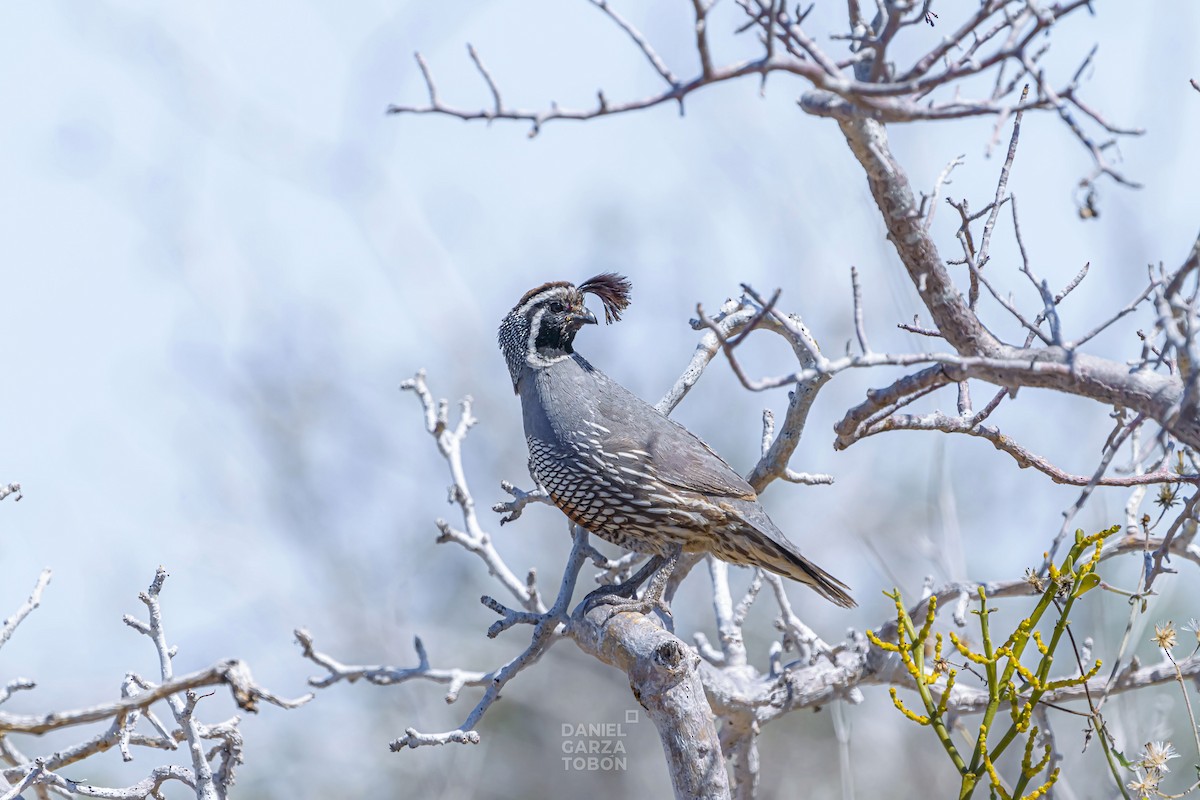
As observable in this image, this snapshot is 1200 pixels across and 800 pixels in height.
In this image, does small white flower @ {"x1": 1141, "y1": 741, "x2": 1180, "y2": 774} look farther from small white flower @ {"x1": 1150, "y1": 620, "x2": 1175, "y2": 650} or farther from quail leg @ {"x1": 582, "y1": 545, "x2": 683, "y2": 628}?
quail leg @ {"x1": 582, "y1": 545, "x2": 683, "y2": 628}

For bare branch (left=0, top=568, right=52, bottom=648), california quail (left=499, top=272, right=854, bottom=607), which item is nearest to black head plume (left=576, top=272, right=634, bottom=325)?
california quail (left=499, top=272, right=854, bottom=607)

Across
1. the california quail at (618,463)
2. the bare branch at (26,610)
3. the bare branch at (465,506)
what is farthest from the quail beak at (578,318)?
the bare branch at (26,610)

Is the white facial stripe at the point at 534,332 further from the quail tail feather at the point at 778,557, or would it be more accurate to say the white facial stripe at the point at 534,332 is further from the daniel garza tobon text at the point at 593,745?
the daniel garza tobon text at the point at 593,745

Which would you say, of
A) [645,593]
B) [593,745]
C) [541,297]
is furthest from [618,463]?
[593,745]

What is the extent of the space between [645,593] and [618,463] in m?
0.62

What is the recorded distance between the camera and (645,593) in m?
5.13

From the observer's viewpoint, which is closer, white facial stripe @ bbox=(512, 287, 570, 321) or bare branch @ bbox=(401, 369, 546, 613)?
bare branch @ bbox=(401, 369, 546, 613)

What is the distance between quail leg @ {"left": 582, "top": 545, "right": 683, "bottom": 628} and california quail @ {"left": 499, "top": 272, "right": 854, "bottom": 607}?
0.06m

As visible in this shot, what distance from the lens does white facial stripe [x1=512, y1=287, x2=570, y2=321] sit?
19.3ft

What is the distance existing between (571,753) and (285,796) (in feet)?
9.65

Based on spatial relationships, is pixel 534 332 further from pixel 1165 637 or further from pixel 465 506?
pixel 1165 637

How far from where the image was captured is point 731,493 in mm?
5281

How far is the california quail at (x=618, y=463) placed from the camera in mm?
5223

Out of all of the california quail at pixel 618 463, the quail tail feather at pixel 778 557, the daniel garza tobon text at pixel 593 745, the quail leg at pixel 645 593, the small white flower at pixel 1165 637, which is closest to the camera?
the small white flower at pixel 1165 637
